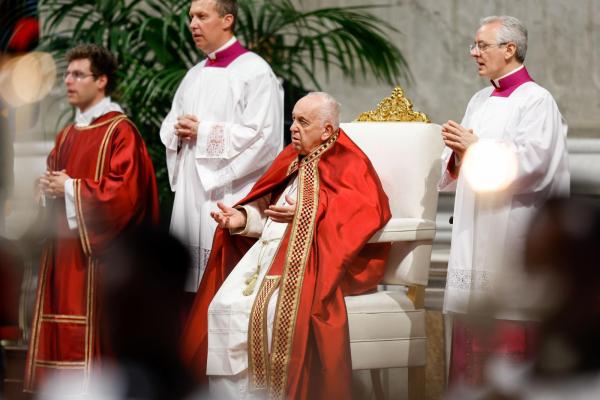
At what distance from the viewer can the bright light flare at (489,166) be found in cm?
402

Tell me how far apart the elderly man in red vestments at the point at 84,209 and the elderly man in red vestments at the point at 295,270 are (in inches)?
24.8

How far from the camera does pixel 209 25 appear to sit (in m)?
5.00

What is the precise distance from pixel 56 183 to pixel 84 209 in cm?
18

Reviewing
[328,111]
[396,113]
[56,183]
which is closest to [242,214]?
[328,111]

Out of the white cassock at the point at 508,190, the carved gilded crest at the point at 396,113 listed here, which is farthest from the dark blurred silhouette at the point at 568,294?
the carved gilded crest at the point at 396,113

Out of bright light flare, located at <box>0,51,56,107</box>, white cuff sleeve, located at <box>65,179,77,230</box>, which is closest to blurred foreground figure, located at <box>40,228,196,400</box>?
white cuff sleeve, located at <box>65,179,77,230</box>

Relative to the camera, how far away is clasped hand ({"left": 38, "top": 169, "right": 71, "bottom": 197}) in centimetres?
489

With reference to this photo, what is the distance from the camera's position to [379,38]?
5.69 meters

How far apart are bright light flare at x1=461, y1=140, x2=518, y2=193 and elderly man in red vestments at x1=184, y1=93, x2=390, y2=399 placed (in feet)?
1.35

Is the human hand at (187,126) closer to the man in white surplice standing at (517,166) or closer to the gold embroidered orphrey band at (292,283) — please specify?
the gold embroidered orphrey band at (292,283)

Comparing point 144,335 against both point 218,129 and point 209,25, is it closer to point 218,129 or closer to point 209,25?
point 218,129

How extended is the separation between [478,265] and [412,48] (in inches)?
89.8

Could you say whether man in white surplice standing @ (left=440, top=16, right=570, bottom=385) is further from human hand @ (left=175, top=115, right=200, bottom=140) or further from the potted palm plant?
the potted palm plant

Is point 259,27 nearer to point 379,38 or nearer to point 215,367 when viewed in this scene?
point 379,38
